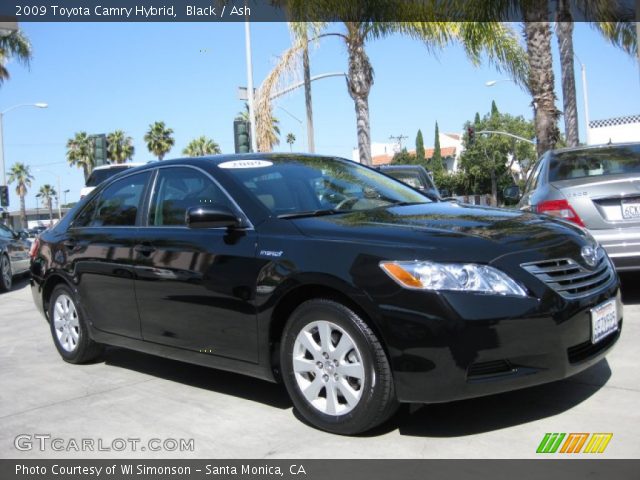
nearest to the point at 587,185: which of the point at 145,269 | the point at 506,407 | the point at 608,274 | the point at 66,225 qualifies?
the point at 608,274

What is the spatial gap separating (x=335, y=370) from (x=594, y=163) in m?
4.34

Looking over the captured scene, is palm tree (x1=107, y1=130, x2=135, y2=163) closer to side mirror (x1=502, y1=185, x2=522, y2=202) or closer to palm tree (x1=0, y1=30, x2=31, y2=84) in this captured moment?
palm tree (x1=0, y1=30, x2=31, y2=84)

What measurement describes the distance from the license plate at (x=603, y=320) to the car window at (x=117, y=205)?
324 centimetres

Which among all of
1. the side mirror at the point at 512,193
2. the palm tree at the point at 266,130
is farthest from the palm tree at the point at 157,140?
the side mirror at the point at 512,193

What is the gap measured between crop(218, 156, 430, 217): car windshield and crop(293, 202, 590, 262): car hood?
263mm

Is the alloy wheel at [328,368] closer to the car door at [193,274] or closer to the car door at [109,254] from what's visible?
the car door at [193,274]

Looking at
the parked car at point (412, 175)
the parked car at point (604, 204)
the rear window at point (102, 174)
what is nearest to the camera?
the parked car at point (604, 204)

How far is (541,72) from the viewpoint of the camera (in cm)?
1232

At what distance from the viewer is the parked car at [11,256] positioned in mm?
12055

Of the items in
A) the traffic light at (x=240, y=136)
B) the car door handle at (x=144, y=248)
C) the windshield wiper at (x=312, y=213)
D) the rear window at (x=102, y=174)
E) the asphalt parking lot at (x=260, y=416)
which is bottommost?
the asphalt parking lot at (x=260, y=416)

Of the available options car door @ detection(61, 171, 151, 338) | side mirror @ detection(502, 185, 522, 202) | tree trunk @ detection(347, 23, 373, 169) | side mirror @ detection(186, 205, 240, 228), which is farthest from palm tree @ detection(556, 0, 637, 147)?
side mirror @ detection(186, 205, 240, 228)

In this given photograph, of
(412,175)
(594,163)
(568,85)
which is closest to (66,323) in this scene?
(594,163)

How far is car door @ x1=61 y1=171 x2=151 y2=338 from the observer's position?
201 inches

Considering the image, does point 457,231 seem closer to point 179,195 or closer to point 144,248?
point 179,195
